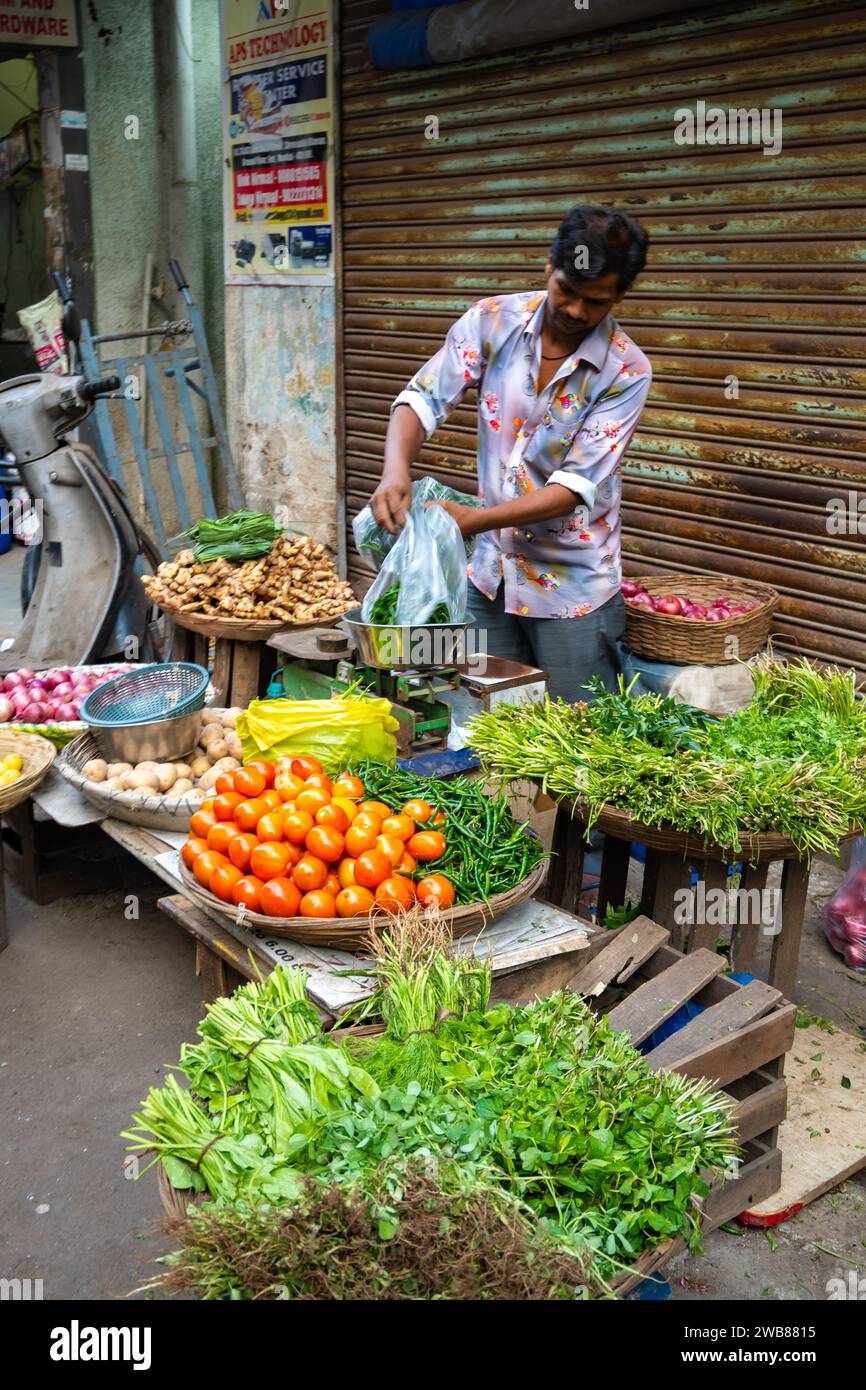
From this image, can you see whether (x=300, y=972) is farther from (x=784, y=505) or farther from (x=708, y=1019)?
(x=784, y=505)

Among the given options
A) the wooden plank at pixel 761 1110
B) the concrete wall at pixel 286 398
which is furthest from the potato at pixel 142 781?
the concrete wall at pixel 286 398

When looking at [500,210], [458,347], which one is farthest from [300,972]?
[500,210]

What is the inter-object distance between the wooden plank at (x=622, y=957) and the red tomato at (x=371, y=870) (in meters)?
0.63

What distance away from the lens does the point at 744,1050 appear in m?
2.91

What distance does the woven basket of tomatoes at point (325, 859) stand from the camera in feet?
9.91

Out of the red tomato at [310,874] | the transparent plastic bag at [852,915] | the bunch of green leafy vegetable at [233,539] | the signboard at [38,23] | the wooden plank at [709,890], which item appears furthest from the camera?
the signboard at [38,23]

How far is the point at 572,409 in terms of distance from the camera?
13.3 ft

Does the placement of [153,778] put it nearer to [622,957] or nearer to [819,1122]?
[622,957]

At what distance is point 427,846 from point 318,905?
1.13ft

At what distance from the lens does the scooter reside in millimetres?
6250

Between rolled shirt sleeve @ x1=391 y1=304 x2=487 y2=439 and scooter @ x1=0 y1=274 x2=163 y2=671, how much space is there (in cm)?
254

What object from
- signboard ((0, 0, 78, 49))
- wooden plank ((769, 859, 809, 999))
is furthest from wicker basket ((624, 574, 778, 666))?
signboard ((0, 0, 78, 49))

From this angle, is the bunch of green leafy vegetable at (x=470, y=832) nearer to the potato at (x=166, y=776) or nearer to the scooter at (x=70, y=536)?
the potato at (x=166, y=776)

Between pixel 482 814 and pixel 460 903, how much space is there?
0.36m
